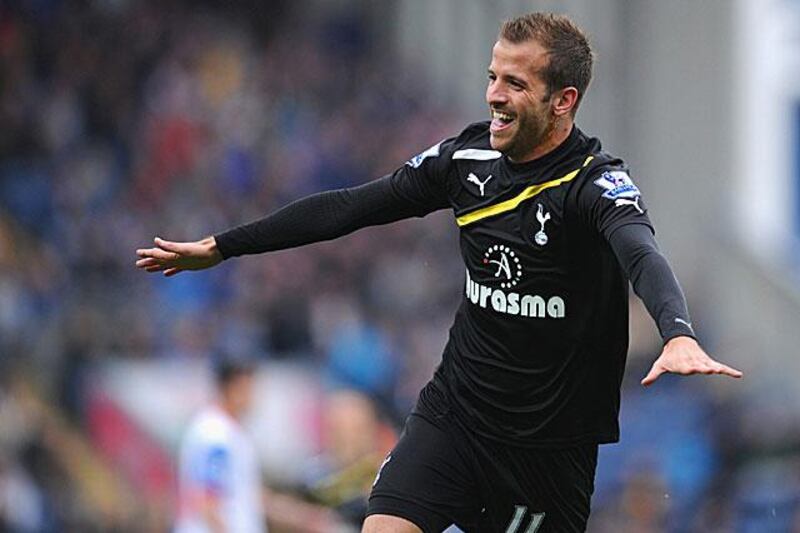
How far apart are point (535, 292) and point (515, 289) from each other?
7cm

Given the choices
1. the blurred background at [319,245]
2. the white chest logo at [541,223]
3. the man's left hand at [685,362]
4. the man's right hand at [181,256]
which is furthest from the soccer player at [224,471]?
the man's left hand at [685,362]

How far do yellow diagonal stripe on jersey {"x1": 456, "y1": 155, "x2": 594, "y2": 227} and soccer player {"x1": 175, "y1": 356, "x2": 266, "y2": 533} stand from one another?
3.75 m

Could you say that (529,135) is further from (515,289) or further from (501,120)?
(515,289)

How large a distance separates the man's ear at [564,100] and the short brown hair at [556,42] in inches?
0.6

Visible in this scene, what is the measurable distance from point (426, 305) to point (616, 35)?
231 inches

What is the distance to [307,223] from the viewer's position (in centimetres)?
630

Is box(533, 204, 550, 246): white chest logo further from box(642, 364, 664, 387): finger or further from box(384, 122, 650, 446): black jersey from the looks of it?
box(642, 364, 664, 387): finger

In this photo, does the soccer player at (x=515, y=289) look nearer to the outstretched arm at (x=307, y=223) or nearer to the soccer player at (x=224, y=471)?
the outstretched arm at (x=307, y=223)

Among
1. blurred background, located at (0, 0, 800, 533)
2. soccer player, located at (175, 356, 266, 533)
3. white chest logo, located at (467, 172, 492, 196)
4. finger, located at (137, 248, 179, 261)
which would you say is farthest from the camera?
blurred background, located at (0, 0, 800, 533)

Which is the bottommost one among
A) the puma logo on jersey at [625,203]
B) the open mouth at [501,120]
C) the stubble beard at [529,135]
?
the puma logo on jersey at [625,203]

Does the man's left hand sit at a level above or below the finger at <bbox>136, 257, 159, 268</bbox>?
below

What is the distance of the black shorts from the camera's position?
6051mm

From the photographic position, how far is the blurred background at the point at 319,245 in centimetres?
1378

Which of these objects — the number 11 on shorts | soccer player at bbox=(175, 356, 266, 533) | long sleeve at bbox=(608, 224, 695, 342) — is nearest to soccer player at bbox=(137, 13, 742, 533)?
the number 11 on shorts
